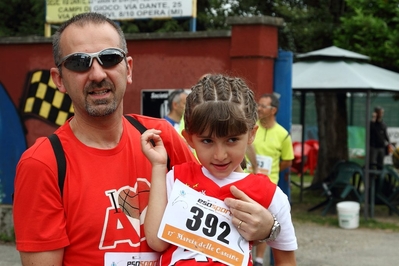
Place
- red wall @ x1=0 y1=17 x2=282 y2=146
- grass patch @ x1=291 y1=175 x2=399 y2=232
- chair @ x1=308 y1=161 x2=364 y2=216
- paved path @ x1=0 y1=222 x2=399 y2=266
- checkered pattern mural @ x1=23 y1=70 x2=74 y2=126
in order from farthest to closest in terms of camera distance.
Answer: chair @ x1=308 y1=161 x2=364 y2=216
grass patch @ x1=291 y1=175 x2=399 y2=232
checkered pattern mural @ x1=23 y1=70 x2=74 y2=126
paved path @ x1=0 y1=222 x2=399 y2=266
red wall @ x1=0 y1=17 x2=282 y2=146

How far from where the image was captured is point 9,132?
9.21m

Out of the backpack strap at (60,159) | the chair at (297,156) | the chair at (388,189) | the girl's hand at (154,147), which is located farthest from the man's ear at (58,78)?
the chair at (297,156)

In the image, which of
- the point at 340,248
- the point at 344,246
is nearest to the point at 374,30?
the point at 344,246

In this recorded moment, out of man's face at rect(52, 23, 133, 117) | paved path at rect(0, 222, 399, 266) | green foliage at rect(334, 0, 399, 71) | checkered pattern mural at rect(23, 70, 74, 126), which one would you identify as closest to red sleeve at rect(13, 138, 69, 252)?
man's face at rect(52, 23, 133, 117)

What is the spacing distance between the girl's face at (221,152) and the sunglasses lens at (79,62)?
0.48m

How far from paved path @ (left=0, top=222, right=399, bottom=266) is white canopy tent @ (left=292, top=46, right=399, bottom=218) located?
46.8 inches

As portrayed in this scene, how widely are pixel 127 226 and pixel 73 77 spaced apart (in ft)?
1.90

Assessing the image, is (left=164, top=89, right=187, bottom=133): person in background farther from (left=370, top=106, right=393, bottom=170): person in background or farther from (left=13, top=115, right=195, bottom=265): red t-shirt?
(left=370, top=106, right=393, bottom=170): person in background

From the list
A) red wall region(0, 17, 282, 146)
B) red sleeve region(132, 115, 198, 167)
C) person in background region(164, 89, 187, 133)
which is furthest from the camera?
red wall region(0, 17, 282, 146)

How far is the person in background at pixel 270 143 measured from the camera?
7.31m

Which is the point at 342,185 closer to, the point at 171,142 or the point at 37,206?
the point at 171,142

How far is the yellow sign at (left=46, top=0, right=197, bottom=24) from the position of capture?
30.4 ft

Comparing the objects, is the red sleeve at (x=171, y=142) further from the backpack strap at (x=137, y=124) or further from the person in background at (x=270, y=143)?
the person in background at (x=270, y=143)

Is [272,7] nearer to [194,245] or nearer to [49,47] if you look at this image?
[49,47]
